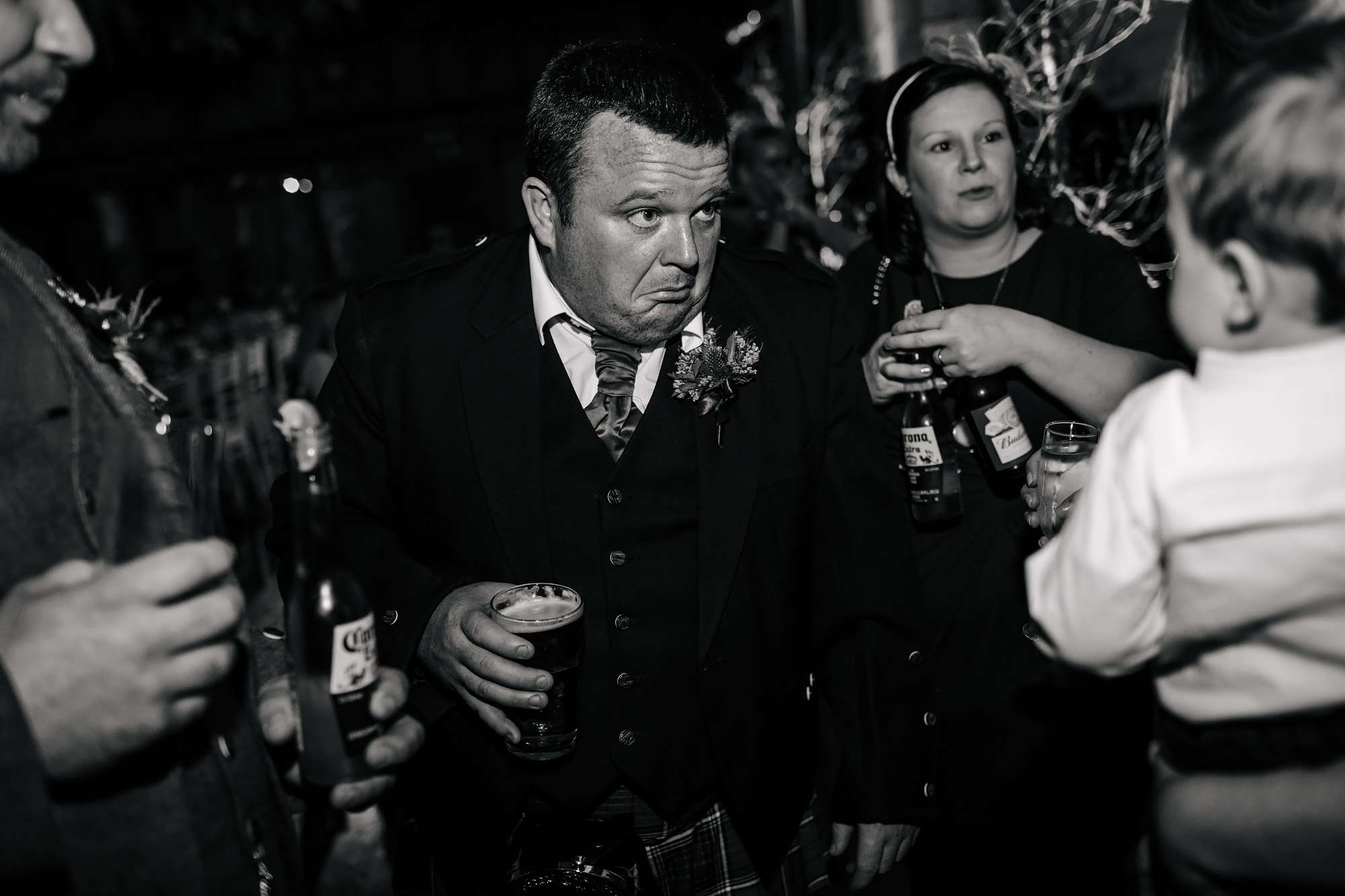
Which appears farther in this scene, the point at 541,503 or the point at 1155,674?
the point at 541,503

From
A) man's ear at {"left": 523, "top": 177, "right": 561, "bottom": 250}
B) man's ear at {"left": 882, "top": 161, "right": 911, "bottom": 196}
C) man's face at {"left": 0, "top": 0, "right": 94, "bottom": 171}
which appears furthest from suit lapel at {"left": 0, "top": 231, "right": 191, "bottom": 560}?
man's ear at {"left": 882, "top": 161, "right": 911, "bottom": 196}

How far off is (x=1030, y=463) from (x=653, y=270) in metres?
0.82

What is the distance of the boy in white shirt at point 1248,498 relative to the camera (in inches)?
37.4

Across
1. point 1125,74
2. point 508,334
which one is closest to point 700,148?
point 508,334

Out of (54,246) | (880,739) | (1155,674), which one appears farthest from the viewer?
(54,246)

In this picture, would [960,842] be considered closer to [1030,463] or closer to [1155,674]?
[1030,463]

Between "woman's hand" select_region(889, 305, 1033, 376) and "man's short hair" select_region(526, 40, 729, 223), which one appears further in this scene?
"woman's hand" select_region(889, 305, 1033, 376)

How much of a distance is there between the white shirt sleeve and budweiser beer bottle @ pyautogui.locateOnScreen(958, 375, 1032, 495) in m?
1.18

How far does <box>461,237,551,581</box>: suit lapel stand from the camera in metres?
1.74

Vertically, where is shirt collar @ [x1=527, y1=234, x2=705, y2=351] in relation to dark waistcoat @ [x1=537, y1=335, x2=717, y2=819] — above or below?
above

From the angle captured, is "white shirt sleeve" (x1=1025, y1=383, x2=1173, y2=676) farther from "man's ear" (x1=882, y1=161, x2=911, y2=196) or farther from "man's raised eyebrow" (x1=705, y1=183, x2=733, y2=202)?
"man's ear" (x1=882, y1=161, x2=911, y2=196)

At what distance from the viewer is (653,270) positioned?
5.82ft

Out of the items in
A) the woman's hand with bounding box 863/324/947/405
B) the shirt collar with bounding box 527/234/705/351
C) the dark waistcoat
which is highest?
the shirt collar with bounding box 527/234/705/351

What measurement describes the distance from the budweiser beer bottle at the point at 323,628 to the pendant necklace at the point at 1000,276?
185 centimetres
